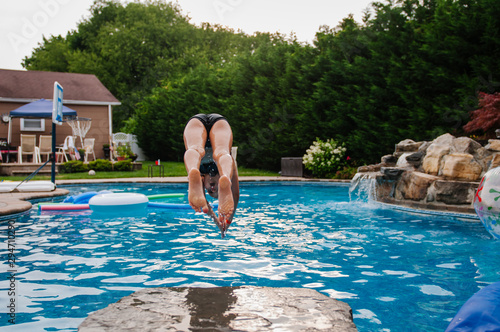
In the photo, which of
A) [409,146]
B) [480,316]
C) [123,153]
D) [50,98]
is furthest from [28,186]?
[50,98]

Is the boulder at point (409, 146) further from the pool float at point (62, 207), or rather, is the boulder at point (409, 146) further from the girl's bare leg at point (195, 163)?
the girl's bare leg at point (195, 163)

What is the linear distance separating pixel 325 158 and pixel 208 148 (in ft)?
36.9

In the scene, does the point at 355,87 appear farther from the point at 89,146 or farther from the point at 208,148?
the point at 89,146

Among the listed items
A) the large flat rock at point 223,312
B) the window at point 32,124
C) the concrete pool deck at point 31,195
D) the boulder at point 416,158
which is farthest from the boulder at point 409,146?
the window at point 32,124

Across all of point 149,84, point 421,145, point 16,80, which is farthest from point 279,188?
point 149,84

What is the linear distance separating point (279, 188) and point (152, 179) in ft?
12.9

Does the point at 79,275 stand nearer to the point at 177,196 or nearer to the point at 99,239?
the point at 99,239

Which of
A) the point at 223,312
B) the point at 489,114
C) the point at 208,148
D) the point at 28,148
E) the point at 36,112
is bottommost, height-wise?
the point at 223,312

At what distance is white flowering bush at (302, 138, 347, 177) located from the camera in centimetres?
1408

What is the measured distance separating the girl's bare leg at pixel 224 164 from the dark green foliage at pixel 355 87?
9.72 metres

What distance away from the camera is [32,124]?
19.8 meters

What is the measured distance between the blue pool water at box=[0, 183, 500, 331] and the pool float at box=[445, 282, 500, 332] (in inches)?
A: 27.7

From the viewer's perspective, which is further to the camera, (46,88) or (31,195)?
(46,88)

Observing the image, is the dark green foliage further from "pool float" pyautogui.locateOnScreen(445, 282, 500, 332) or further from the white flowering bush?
"pool float" pyautogui.locateOnScreen(445, 282, 500, 332)
